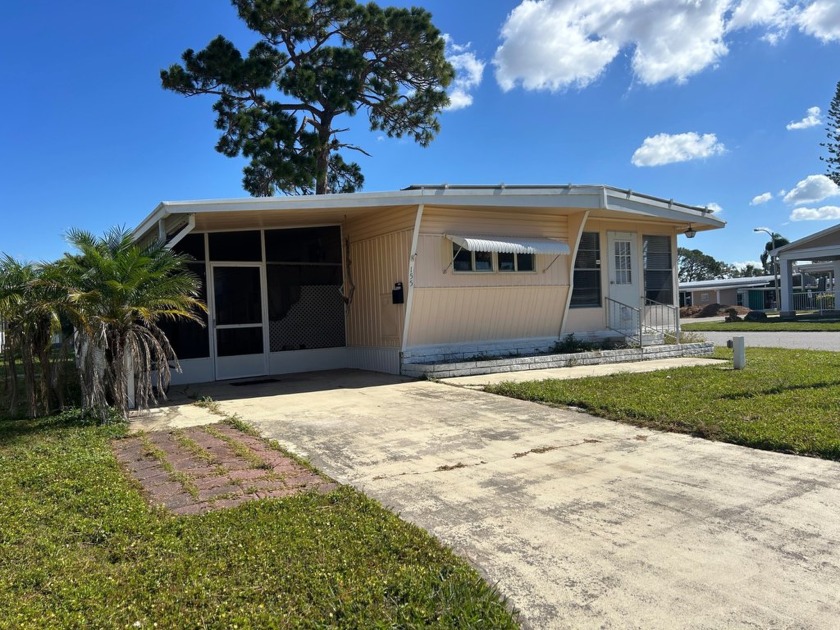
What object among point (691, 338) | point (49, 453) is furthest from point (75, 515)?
point (691, 338)

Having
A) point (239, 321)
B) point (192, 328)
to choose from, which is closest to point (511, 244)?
point (239, 321)

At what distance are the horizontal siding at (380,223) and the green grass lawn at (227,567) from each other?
6474 mm

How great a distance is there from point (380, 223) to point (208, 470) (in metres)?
6.69

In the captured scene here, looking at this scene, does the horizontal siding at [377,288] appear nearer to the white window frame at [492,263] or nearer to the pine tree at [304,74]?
the white window frame at [492,263]

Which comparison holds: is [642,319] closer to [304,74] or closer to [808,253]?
[304,74]

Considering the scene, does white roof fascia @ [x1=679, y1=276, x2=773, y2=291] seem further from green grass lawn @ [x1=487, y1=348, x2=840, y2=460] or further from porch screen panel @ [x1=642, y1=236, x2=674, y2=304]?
green grass lawn @ [x1=487, y1=348, x2=840, y2=460]

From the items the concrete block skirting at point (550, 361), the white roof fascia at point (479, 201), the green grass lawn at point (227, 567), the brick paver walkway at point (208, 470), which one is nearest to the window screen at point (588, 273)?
the white roof fascia at point (479, 201)

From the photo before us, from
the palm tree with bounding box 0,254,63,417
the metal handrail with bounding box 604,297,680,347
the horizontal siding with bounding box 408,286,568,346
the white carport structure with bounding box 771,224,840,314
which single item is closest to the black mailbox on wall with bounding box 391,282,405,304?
the horizontal siding with bounding box 408,286,568,346

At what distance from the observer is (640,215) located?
40.8ft

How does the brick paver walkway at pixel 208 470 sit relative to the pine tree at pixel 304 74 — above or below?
below

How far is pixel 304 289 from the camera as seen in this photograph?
11.5 m

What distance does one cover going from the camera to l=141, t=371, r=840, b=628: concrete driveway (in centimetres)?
274

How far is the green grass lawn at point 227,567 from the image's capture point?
Answer: 2.60m

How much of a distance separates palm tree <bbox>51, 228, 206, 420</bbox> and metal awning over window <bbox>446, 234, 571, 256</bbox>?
4.83 meters
